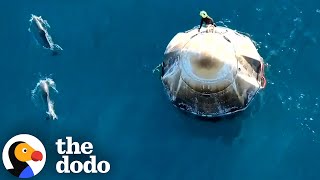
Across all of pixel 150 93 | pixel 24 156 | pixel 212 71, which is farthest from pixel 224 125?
pixel 24 156

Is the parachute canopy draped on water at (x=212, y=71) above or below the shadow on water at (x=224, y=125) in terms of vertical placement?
above

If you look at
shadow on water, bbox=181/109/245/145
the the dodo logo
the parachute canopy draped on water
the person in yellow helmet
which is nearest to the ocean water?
shadow on water, bbox=181/109/245/145

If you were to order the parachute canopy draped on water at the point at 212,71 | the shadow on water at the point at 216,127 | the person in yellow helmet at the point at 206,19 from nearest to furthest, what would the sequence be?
1. the parachute canopy draped on water at the point at 212,71
2. the person in yellow helmet at the point at 206,19
3. the shadow on water at the point at 216,127

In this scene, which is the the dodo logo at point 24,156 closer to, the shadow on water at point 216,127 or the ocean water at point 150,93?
the ocean water at point 150,93

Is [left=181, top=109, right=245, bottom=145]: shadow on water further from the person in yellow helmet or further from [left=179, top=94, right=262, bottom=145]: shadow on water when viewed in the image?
the person in yellow helmet

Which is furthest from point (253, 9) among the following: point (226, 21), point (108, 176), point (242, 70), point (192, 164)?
point (108, 176)

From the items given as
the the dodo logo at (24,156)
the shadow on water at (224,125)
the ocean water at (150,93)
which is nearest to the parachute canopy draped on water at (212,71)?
the shadow on water at (224,125)
